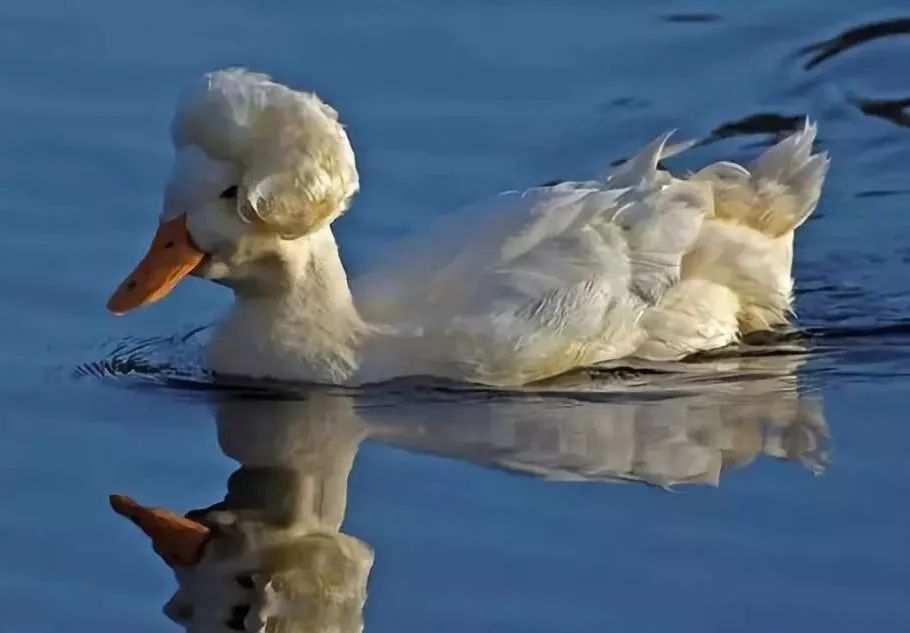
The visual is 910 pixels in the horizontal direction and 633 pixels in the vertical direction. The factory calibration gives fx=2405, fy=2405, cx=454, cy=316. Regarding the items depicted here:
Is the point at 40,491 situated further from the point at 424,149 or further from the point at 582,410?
the point at 424,149

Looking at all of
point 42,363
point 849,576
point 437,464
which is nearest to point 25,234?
point 42,363

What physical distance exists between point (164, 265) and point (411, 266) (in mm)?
907

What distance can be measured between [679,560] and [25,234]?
12.0ft

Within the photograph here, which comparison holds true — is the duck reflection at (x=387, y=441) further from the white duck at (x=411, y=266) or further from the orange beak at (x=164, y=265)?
the orange beak at (x=164, y=265)

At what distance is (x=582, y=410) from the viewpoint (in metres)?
8.27

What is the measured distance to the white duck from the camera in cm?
803

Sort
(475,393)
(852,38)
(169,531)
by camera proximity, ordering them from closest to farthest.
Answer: (169,531) → (475,393) → (852,38)

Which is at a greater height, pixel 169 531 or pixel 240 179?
A: pixel 240 179

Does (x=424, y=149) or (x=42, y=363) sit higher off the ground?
(x=424, y=149)

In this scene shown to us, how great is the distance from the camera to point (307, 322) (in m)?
8.35

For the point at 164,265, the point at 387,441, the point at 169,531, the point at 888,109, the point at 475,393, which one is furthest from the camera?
the point at 888,109

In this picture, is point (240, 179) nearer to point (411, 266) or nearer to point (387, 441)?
point (411, 266)

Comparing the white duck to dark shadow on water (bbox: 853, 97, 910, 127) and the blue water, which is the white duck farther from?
dark shadow on water (bbox: 853, 97, 910, 127)

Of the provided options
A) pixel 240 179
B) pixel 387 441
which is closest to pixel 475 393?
pixel 387 441
